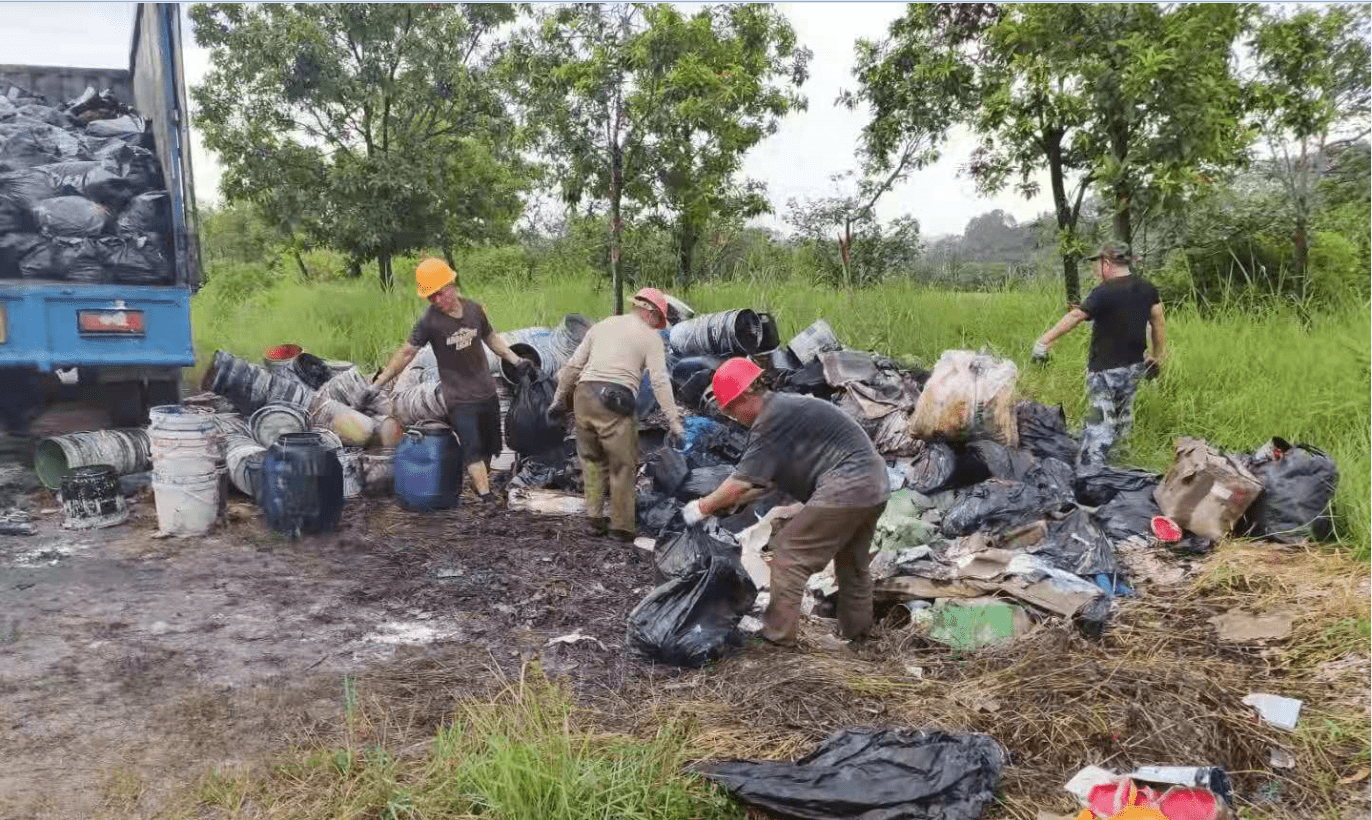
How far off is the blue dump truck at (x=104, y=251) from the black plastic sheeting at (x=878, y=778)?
16.7ft

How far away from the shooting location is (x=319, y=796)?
9.31 feet

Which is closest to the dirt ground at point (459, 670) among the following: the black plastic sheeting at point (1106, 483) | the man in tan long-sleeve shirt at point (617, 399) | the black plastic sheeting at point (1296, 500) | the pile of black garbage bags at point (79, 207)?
the black plastic sheeting at point (1296, 500)

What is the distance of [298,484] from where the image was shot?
5.50 meters

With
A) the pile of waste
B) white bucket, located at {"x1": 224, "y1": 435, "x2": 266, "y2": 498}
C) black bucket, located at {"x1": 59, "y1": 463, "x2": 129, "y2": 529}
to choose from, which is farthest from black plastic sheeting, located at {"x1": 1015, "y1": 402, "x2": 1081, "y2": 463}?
black bucket, located at {"x1": 59, "y1": 463, "x2": 129, "y2": 529}

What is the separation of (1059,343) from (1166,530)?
2.98m

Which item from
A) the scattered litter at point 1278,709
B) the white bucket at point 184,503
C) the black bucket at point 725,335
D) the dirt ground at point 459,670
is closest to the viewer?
the dirt ground at point 459,670

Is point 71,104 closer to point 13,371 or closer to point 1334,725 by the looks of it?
point 13,371

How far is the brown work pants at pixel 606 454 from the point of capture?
18.5 feet

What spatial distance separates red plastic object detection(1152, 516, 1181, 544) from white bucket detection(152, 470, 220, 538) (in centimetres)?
548

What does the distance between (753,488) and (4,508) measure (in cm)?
506

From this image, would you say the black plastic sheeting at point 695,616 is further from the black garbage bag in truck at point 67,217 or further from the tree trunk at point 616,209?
the tree trunk at point 616,209

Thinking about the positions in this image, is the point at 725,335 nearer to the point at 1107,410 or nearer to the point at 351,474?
the point at 1107,410

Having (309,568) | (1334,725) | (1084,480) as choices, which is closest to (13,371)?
(309,568)

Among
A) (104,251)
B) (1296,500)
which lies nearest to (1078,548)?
(1296,500)
